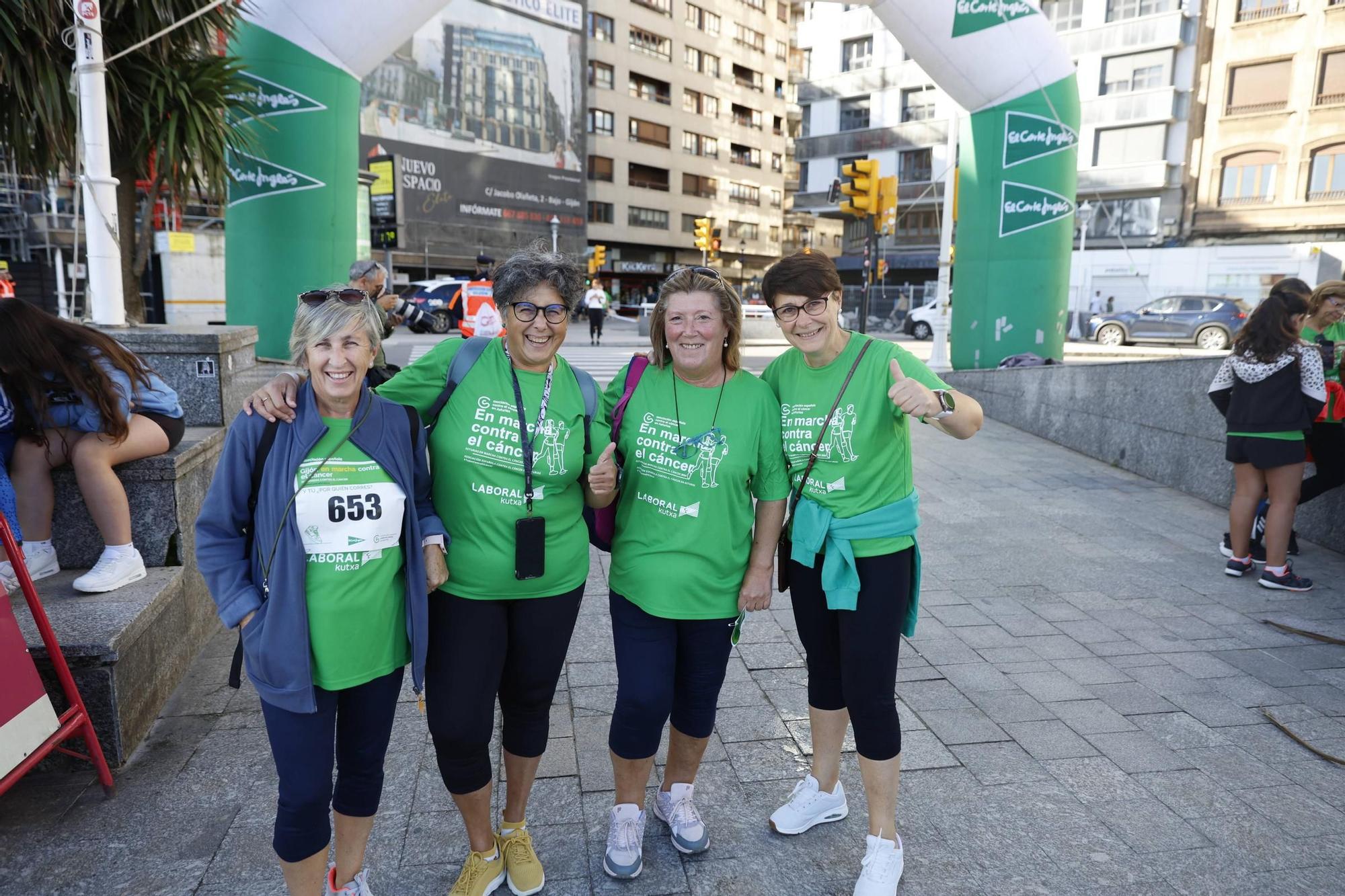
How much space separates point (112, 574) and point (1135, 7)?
4601 cm

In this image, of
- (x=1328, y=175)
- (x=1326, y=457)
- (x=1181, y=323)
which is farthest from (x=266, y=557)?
(x=1328, y=175)

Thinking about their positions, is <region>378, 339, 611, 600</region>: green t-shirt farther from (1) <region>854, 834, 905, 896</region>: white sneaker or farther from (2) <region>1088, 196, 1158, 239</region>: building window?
(2) <region>1088, 196, 1158, 239</region>: building window

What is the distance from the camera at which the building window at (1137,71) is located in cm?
3753

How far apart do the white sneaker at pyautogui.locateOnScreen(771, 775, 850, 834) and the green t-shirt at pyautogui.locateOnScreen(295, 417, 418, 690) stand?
55.4 inches

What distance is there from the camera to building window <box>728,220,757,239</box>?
5997cm

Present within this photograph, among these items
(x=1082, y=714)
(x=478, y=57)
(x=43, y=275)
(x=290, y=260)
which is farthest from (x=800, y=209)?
(x=1082, y=714)

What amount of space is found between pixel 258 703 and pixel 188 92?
422 cm

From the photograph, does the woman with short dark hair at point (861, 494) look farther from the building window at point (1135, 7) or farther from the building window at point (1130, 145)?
the building window at point (1135, 7)

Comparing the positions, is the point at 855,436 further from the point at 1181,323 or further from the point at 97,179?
the point at 1181,323

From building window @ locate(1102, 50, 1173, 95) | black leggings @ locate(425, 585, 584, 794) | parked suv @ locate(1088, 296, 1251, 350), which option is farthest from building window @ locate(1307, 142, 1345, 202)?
black leggings @ locate(425, 585, 584, 794)

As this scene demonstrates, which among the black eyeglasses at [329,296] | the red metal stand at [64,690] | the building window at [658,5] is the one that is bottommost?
the red metal stand at [64,690]

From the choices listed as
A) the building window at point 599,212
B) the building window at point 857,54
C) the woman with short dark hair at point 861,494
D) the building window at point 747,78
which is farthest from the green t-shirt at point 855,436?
the building window at point 747,78

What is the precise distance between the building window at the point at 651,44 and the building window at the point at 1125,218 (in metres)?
27.0

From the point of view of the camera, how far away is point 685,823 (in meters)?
2.77
